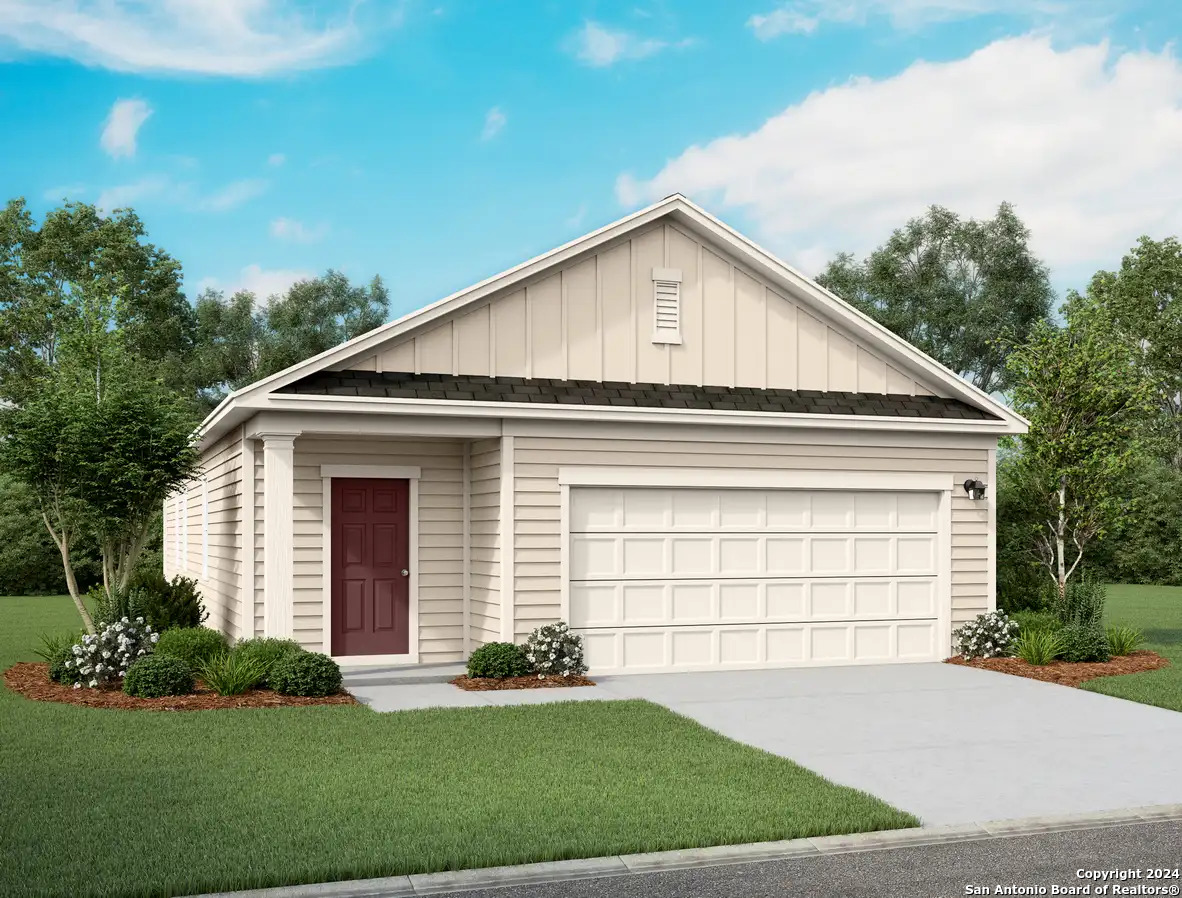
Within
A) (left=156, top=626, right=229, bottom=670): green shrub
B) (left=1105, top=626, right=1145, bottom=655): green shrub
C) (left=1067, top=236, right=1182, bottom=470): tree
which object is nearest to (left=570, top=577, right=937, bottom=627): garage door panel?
(left=1105, top=626, right=1145, bottom=655): green shrub

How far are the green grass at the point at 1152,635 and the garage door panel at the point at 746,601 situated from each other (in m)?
2.64

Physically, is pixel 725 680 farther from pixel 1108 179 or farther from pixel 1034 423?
pixel 1108 179

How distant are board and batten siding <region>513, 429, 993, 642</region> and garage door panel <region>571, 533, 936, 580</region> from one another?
453 mm

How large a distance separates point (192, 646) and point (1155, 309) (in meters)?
43.1

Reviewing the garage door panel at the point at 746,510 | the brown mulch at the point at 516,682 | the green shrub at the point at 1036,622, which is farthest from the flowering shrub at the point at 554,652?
the green shrub at the point at 1036,622

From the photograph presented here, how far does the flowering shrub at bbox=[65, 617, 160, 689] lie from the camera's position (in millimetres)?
13070

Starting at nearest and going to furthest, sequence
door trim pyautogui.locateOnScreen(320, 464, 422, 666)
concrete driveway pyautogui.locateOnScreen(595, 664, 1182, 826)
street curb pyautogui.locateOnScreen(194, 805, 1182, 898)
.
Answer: street curb pyautogui.locateOnScreen(194, 805, 1182, 898) < concrete driveway pyautogui.locateOnScreen(595, 664, 1182, 826) < door trim pyautogui.locateOnScreen(320, 464, 422, 666)

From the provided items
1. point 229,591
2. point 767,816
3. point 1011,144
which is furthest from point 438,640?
point 1011,144

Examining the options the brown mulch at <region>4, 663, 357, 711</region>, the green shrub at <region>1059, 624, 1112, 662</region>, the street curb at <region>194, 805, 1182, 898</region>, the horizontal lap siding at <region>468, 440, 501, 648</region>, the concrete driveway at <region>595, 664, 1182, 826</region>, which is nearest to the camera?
the street curb at <region>194, 805, 1182, 898</region>

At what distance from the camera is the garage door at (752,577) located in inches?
579

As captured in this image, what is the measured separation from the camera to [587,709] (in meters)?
11.8

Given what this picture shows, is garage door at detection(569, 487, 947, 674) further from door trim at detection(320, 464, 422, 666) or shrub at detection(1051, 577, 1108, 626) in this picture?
door trim at detection(320, 464, 422, 666)

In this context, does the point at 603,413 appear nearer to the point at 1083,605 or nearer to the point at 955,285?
the point at 1083,605

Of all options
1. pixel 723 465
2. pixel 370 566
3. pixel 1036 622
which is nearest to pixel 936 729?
pixel 723 465
